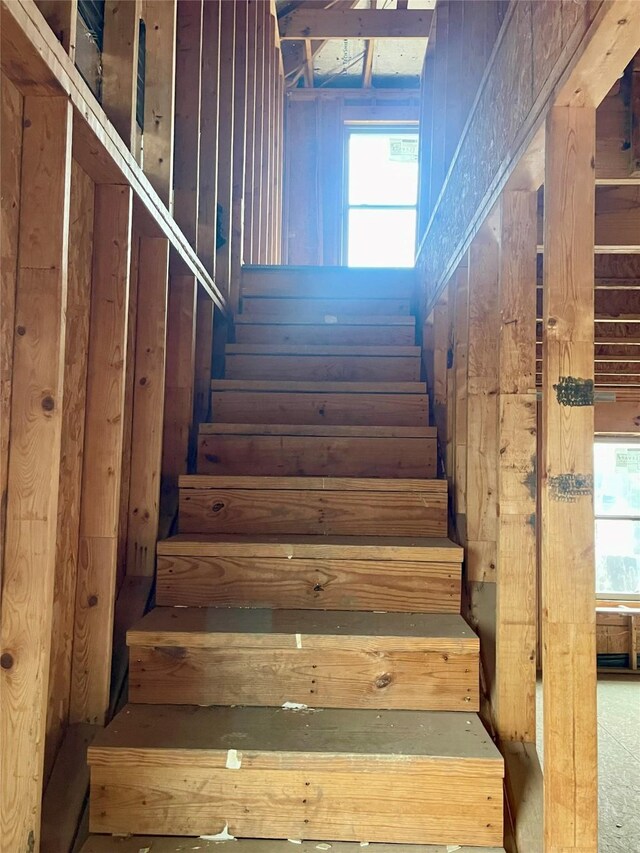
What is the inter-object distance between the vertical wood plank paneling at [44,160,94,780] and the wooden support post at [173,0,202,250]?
3.37ft

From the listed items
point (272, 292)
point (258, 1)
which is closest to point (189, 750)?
point (272, 292)

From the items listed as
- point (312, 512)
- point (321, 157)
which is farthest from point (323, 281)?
point (321, 157)

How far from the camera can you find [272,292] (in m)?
3.72

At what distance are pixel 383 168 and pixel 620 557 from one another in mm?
4763

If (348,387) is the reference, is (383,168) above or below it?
above

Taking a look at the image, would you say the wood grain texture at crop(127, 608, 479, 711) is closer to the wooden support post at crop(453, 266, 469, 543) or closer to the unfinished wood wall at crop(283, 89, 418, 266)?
the wooden support post at crop(453, 266, 469, 543)

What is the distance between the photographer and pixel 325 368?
315 centimetres

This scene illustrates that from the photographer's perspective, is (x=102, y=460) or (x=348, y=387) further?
(x=348, y=387)

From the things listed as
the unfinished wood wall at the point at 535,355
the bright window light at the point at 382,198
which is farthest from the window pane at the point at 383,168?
the unfinished wood wall at the point at 535,355

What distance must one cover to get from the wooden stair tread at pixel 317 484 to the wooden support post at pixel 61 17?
139 cm

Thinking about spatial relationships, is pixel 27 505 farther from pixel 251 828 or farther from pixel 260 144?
pixel 260 144

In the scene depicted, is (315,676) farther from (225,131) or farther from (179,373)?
(225,131)

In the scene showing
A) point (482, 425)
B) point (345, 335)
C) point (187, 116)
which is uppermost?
point (187, 116)

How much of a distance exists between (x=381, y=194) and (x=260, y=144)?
2435 mm
